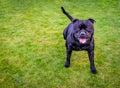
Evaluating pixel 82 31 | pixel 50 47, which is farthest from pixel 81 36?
pixel 50 47

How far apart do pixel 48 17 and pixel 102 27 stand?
77.6 inches

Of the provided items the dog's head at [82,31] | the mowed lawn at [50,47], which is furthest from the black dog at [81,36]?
the mowed lawn at [50,47]

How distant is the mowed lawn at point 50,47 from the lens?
4188 mm

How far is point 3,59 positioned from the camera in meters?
4.85

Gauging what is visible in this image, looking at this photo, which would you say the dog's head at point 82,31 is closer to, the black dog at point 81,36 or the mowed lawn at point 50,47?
the black dog at point 81,36

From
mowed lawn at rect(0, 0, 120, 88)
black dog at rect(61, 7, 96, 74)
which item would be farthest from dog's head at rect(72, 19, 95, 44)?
mowed lawn at rect(0, 0, 120, 88)

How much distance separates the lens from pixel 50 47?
536 cm

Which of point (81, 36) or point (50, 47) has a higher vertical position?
point (81, 36)

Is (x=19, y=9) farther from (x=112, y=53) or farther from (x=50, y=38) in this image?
(x=112, y=53)

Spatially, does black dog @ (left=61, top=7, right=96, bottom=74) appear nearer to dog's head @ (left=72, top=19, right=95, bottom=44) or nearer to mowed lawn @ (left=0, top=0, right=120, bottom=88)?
dog's head @ (left=72, top=19, right=95, bottom=44)

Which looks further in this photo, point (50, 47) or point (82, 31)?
point (50, 47)

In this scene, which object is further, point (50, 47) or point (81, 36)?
point (50, 47)

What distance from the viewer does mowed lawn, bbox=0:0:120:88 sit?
4188 millimetres

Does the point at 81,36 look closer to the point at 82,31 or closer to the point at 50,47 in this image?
the point at 82,31
